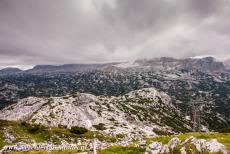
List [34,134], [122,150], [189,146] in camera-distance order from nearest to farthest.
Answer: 1. [189,146]
2. [122,150]
3. [34,134]

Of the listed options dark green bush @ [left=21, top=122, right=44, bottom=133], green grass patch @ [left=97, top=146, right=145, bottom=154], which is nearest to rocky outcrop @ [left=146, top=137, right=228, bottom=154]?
green grass patch @ [left=97, top=146, right=145, bottom=154]

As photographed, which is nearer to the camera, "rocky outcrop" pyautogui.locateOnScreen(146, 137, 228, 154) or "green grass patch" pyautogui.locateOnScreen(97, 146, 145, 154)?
"rocky outcrop" pyautogui.locateOnScreen(146, 137, 228, 154)

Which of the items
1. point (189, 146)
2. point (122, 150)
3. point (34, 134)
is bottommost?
point (34, 134)

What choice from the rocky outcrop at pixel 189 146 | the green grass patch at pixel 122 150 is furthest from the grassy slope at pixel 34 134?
the rocky outcrop at pixel 189 146

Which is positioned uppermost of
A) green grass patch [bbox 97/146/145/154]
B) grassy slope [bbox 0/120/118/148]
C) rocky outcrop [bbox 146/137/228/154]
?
rocky outcrop [bbox 146/137/228/154]

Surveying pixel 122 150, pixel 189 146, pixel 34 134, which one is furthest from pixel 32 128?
pixel 189 146

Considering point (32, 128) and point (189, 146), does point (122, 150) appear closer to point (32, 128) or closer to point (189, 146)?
point (189, 146)

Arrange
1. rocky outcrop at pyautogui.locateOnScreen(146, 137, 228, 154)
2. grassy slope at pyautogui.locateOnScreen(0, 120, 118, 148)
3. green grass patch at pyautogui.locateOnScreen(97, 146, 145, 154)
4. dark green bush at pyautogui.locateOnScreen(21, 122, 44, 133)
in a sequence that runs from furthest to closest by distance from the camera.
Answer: dark green bush at pyautogui.locateOnScreen(21, 122, 44, 133) < grassy slope at pyautogui.locateOnScreen(0, 120, 118, 148) < green grass patch at pyautogui.locateOnScreen(97, 146, 145, 154) < rocky outcrop at pyautogui.locateOnScreen(146, 137, 228, 154)

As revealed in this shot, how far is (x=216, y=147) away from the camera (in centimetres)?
7719

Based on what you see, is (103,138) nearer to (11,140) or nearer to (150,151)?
(11,140)

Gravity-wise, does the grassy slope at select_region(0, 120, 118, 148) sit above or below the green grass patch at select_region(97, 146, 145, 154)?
below

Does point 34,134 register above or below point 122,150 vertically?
below

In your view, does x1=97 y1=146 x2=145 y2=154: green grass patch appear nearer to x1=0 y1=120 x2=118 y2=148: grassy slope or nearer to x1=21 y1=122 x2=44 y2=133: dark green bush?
x1=0 y1=120 x2=118 y2=148: grassy slope

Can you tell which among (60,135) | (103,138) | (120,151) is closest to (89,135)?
(103,138)
